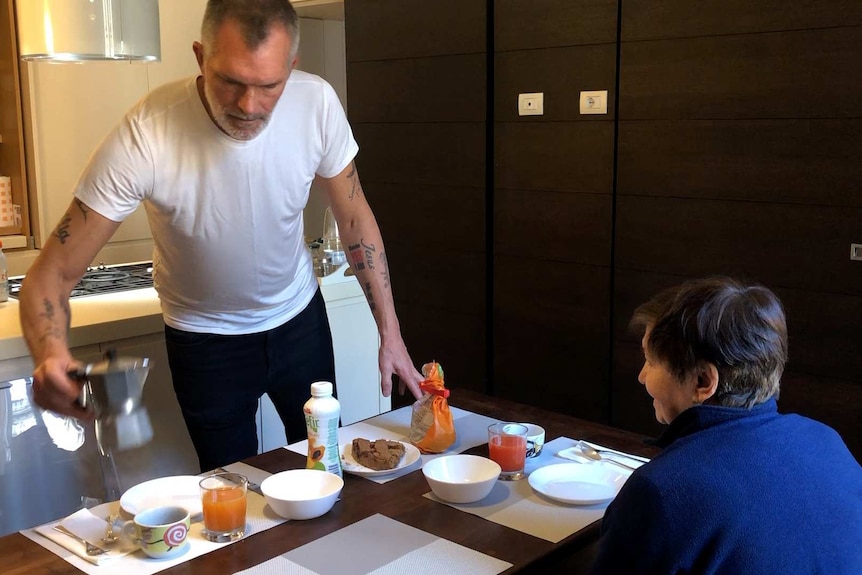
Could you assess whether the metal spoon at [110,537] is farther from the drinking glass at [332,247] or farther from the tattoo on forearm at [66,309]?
the drinking glass at [332,247]

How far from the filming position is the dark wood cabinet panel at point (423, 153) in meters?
3.87

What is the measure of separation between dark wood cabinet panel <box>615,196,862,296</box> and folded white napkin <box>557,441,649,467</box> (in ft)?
5.23

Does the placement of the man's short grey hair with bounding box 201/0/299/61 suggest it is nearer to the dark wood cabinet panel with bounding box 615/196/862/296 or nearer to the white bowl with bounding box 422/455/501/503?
the white bowl with bounding box 422/455/501/503

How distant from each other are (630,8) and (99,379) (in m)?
2.57

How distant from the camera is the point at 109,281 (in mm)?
2863

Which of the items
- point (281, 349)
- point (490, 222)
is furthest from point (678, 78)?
point (281, 349)

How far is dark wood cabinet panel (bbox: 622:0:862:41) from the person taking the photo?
284cm

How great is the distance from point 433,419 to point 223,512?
49cm

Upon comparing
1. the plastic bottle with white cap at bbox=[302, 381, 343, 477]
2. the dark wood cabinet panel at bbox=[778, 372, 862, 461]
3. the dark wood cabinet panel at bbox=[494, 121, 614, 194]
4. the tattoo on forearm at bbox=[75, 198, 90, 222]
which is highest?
the dark wood cabinet panel at bbox=[494, 121, 614, 194]

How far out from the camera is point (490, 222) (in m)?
3.88

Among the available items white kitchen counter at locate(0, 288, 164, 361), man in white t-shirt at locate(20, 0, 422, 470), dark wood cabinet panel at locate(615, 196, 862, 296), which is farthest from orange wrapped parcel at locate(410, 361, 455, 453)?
dark wood cabinet panel at locate(615, 196, 862, 296)

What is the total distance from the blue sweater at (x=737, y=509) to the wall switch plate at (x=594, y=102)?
7.94 ft

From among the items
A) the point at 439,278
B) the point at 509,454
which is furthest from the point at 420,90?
the point at 509,454

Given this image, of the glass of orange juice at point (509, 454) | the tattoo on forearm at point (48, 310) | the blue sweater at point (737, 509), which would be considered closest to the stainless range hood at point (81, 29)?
the tattoo on forearm at point (48, 310)
